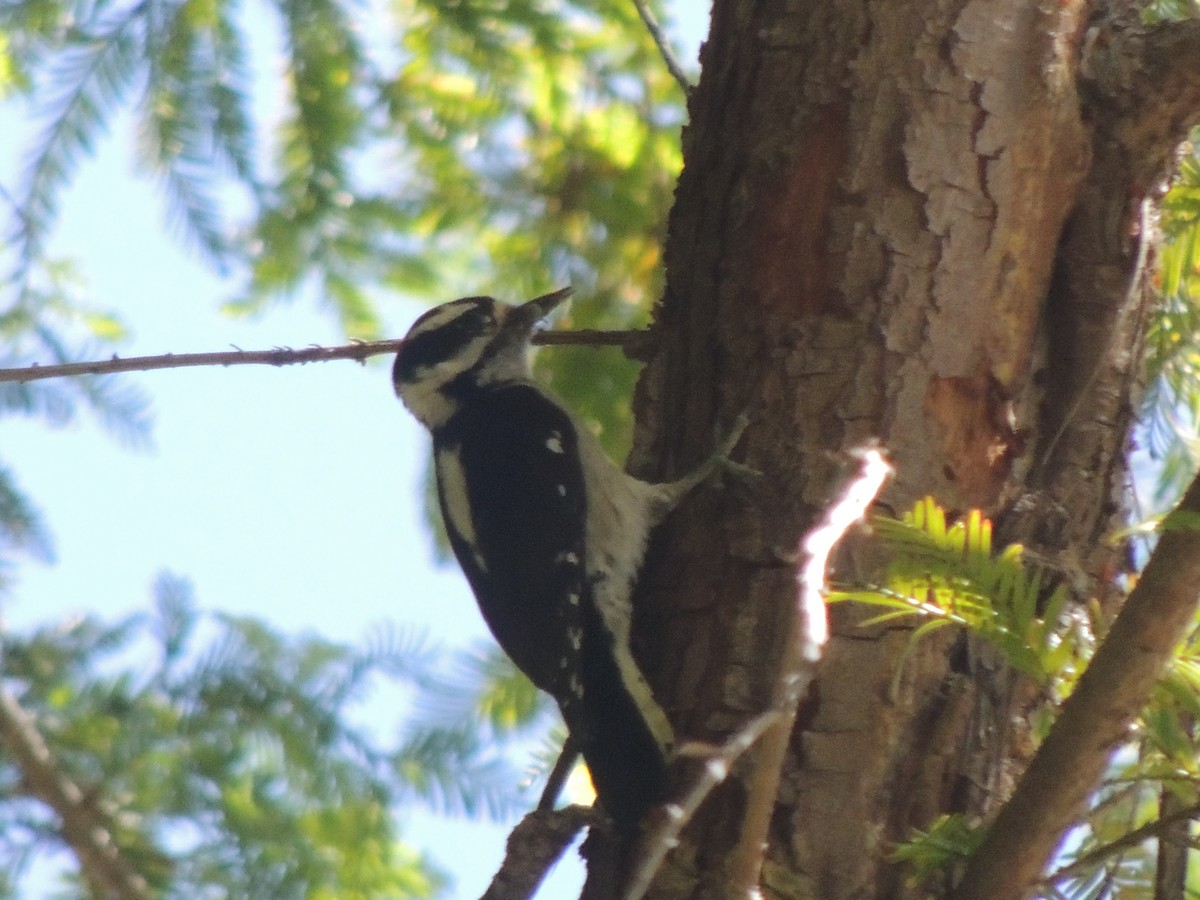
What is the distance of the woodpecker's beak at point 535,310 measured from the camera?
9.25 feet

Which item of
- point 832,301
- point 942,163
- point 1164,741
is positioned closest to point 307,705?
point 832,301

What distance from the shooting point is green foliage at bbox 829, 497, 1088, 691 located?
1.26 metres

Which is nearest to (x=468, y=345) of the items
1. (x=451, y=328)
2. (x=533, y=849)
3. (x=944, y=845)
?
(x=451, y=328)

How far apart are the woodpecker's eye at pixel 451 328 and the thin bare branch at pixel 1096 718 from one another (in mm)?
1840

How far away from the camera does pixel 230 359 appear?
6.72ft

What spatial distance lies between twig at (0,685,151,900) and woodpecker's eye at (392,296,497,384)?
106cm

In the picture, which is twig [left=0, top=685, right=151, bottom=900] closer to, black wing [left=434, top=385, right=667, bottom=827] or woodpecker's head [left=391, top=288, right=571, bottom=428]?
black wing [left=434, top=385, right=667, bottom=827]

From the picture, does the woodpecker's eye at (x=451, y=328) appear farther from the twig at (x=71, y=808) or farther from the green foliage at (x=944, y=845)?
the green foliage at (x=944, y=845)

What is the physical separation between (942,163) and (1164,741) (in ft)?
3.04

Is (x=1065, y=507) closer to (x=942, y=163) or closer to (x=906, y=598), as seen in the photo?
(x=942, y=163)

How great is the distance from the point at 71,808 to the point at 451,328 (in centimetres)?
120

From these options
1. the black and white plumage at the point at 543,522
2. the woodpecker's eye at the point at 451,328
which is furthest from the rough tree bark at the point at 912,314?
the woodpecker's eye at the point at 451,328

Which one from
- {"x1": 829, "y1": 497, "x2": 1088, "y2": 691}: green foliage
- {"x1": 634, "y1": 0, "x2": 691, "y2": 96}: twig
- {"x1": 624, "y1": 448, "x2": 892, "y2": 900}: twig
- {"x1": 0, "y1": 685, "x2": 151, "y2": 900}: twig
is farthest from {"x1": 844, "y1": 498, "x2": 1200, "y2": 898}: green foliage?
{"x1": 0, "y1": 685, "x2": 151, "y2": 900}: twig

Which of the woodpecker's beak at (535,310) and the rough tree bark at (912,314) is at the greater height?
the woodpecker's beak at (535,310)
